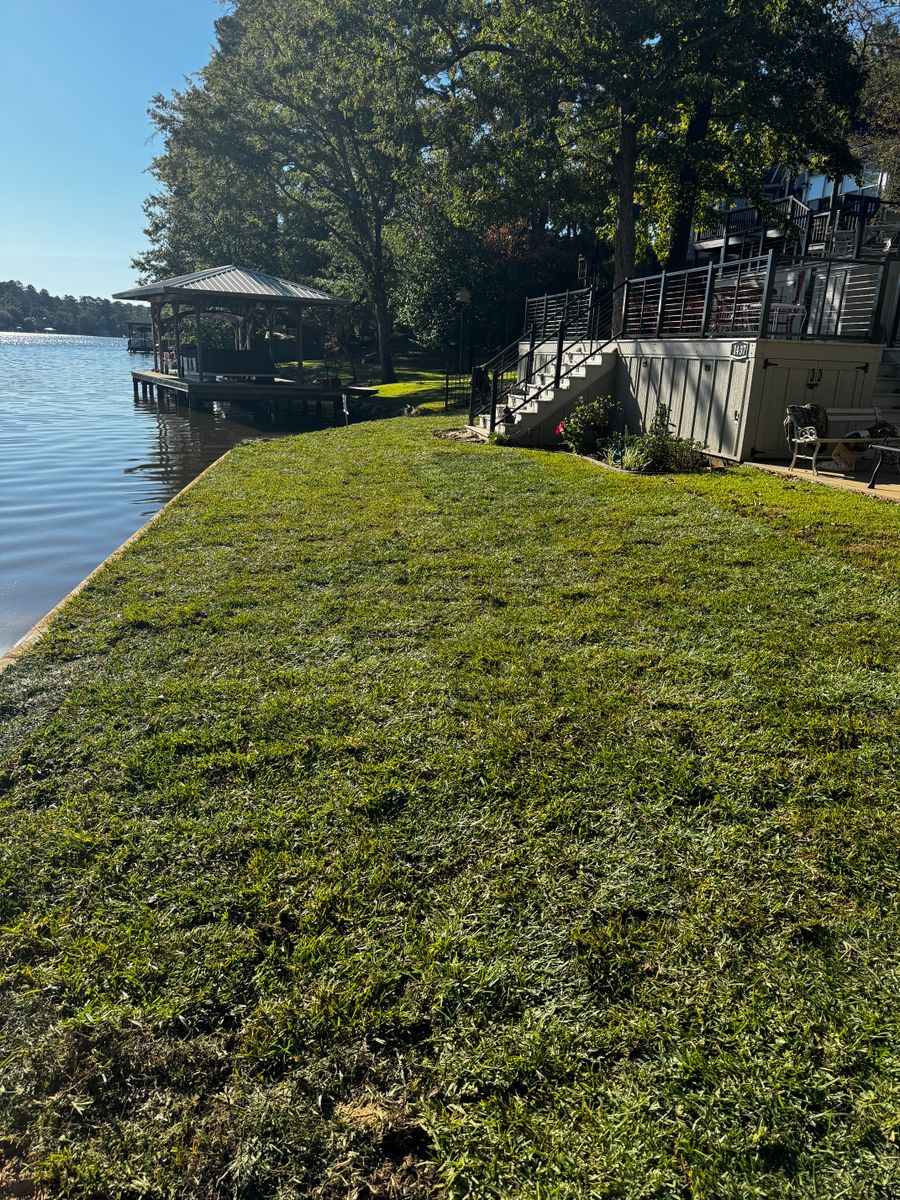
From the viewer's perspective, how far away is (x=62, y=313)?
586 ft

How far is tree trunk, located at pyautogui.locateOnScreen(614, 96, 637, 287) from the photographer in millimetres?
15750

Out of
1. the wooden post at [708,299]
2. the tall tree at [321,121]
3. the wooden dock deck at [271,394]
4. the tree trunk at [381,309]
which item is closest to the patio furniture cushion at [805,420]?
the wooden post at [708,299]

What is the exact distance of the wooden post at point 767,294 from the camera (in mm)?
9172

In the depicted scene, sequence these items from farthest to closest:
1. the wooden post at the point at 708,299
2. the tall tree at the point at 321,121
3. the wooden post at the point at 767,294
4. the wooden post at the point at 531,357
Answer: the tall tree at the point at 321,121 < the wooden post at the point at 531,357 < the wooden post at the point at 708,299 < the wooden post at the point at 767,294

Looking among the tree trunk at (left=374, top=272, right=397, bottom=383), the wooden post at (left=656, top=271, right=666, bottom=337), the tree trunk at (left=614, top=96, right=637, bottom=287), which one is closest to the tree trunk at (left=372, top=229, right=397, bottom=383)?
the tree trunk at (left=374, top=272, right=397, bottom=383)

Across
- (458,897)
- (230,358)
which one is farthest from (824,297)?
(230,358)

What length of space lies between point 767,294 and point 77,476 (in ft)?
36.7

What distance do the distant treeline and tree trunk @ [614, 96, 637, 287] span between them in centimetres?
18244

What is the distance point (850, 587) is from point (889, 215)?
19546 mm

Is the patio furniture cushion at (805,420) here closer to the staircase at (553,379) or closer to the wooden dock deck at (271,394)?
the staircase at (553,379)

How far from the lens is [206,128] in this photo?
30.0 metres

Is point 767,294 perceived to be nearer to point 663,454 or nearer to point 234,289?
point 663,454

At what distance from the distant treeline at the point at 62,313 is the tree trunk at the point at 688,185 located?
593ft

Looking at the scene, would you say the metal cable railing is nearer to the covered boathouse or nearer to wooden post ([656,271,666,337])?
wooden post ([656,271,666,337])
